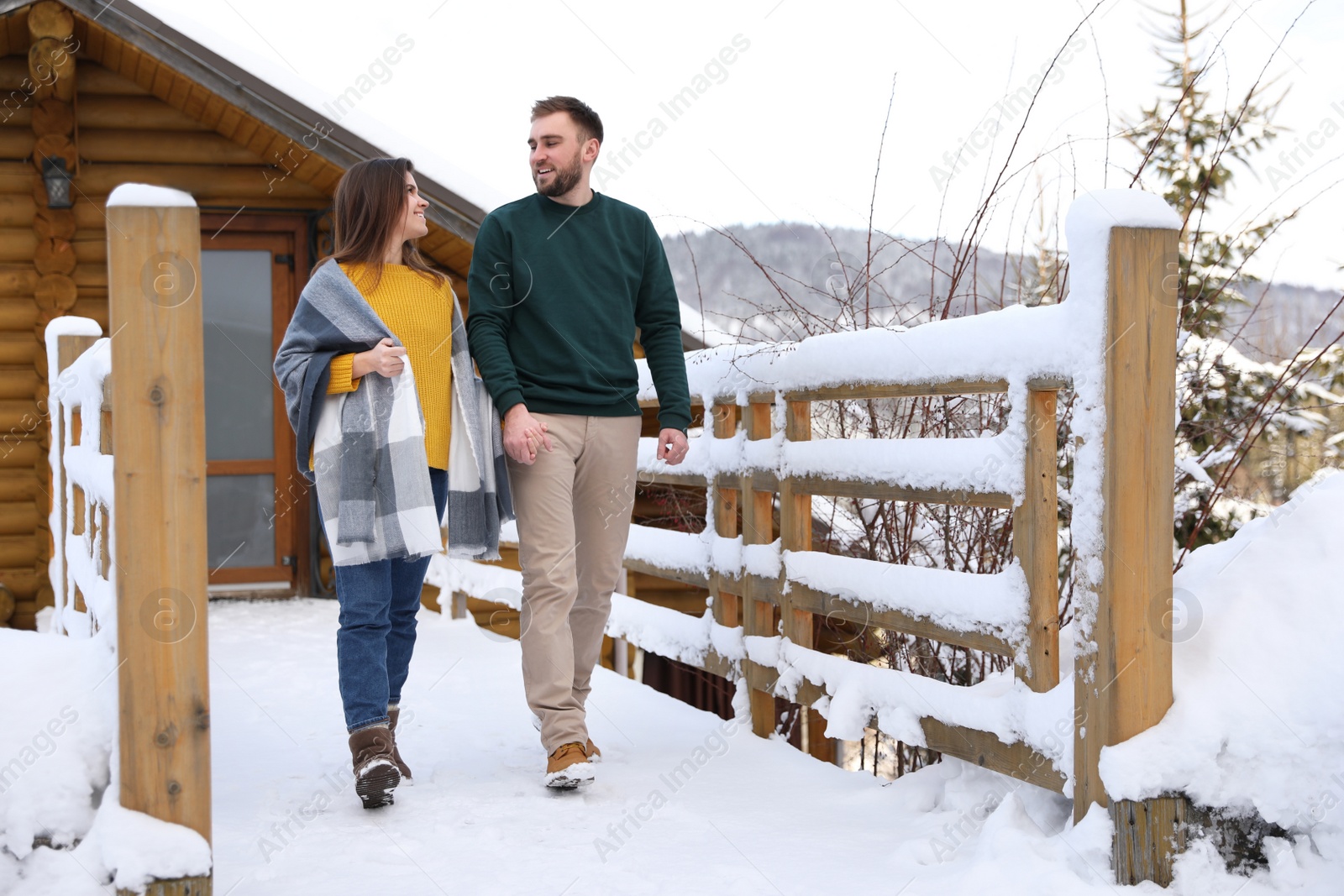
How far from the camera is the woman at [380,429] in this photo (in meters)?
2.72

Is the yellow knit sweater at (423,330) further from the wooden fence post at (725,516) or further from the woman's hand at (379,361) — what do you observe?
the wooden fence post at (725,516)

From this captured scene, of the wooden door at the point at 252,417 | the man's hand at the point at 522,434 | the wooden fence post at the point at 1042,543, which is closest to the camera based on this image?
the wooden fence post at the point at 1042,543

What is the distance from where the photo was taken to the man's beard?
9.92 ft

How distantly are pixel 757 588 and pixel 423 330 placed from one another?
53.6 inches

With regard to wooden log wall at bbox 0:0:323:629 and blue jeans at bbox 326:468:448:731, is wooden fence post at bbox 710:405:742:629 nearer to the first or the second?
blue jeans at bbox 326:468:448:731

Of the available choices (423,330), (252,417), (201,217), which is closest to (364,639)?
(423,330)

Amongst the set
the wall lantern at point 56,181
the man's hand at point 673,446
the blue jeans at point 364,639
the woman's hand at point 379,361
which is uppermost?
the wall lantern at point 56,181

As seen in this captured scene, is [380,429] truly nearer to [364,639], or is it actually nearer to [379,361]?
[379,361]

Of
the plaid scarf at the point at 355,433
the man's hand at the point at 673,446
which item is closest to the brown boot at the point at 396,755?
the plaid scarf at the point at 355,433

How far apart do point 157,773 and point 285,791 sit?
96 centimetres

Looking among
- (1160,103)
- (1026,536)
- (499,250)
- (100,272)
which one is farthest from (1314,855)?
(100,272)

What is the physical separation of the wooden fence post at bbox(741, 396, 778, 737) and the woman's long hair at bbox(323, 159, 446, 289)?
1233 millimetres

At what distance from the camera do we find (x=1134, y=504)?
215 centimetres

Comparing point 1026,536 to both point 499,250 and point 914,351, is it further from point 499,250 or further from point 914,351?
point 499,250
